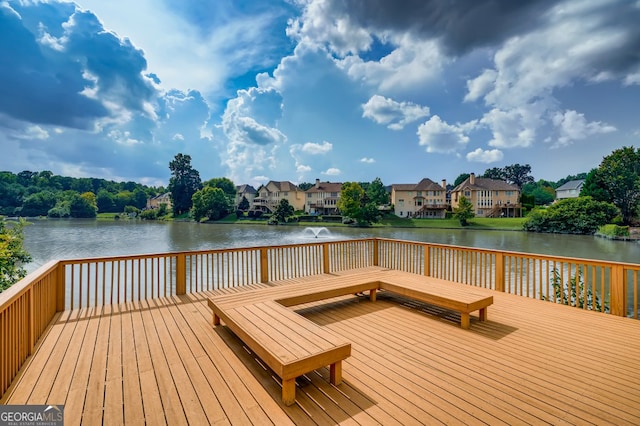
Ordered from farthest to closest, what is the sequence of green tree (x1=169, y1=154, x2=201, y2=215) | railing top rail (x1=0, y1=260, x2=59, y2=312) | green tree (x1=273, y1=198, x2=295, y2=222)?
1. green tree (x1=169, y1=154, x2=201, y2=215)
2. green tree (x1=273, y1=198, x2=295, y2=222)
3. railing top rail (x1=0, y1=260, x2=59, y2=312)

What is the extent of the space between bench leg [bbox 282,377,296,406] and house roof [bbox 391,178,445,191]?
52.7 meters

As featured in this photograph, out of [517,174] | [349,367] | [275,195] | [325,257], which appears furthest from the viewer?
[517,174]

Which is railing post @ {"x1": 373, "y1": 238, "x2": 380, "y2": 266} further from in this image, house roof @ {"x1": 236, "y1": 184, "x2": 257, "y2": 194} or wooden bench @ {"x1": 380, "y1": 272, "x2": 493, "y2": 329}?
house roof @ {"x1": 236, "y1": 184, "x2": 257, "y2": 194}

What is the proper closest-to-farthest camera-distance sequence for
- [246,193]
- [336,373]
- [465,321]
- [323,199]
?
1. [336,373]
2. [465,321]
3. [323,199]
4. [246,193]

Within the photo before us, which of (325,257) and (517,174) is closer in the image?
(325,257)

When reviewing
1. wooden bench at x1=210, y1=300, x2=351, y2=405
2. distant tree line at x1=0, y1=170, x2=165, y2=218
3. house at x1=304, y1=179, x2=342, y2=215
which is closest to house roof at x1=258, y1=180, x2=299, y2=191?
house at x1=304, y1=179, x2=342, y2=215

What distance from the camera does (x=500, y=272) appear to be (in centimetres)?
534

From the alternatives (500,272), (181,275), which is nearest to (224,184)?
(181,275)

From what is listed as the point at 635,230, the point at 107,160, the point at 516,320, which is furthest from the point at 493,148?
the point at 107,160

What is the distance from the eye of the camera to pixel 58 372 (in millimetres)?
2682

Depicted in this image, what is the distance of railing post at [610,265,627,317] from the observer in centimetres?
407

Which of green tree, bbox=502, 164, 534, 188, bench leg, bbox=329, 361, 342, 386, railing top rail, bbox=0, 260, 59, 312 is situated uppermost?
green tree, bbox=502, 164, 534, 188

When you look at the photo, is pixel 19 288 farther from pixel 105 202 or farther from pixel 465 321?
pixel 105 202

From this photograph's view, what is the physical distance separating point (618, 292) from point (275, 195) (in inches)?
2290
